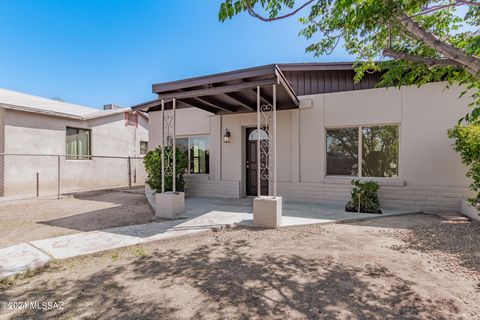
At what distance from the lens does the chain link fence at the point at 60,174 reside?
28.2ft

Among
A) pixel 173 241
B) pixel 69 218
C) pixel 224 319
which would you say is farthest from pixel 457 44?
pixel 69 218

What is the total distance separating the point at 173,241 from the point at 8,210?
564cm

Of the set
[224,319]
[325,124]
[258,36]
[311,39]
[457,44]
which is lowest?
[224,319]

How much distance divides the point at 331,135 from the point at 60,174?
10.5 m

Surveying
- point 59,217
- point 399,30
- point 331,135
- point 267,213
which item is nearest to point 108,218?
point 59,217

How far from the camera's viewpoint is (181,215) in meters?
5.62

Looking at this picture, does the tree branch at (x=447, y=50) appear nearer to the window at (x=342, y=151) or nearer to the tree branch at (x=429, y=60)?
the tree branch at (x=429, y=60)

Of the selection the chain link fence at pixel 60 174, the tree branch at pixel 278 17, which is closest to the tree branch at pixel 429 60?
the tree branch at pixel 278 17

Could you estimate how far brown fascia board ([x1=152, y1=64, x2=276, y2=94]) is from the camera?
453 cm

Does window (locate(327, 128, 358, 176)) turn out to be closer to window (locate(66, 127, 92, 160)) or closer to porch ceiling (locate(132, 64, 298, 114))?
porch ceiling (locate(132, 64, 298, 114))

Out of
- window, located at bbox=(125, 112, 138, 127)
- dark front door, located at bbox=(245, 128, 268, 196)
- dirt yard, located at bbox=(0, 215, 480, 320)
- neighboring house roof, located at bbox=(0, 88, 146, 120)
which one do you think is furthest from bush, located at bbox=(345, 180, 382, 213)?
window, located at bbox=(125, 112, 138, 127)

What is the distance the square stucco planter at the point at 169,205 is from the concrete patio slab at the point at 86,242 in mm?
1074

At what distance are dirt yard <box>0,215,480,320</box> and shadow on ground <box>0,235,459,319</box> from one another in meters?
0.01

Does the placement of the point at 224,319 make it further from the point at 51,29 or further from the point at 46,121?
the point at 51,29
